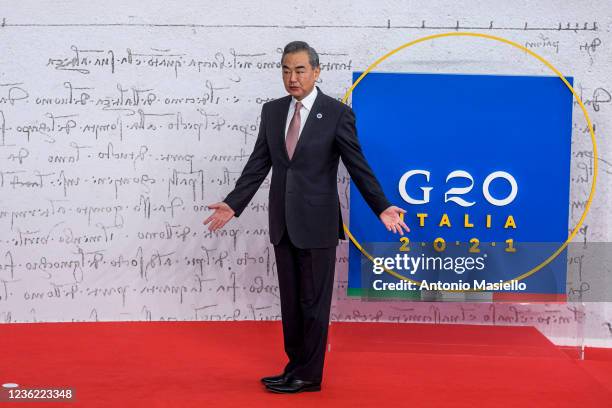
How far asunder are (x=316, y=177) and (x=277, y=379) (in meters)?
0.91

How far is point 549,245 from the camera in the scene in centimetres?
438

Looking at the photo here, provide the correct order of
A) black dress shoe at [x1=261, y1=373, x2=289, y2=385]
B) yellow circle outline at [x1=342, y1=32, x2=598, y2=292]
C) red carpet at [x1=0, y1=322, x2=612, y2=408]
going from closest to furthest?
red carpet at [x1=0, y1=322, x2=612, y2=408] < black dress shoe at [x1=261, y1=373, x2=289, y2=385] < yellow circle outline at [x1=342, y1=32, x2=598, y2=292]

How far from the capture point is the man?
11.4ft

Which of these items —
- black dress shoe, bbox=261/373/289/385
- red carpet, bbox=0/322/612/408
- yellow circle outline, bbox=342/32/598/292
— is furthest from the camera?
yellow circle outline, bbox=342/32/598/292

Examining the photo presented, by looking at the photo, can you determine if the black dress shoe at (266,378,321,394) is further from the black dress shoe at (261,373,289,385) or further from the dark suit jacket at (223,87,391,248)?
the dark suit jacket at (223,87,391,248)

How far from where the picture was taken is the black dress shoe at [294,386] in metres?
3.45

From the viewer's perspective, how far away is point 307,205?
137 inches

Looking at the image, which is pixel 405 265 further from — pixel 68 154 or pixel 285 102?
pixel 68 154

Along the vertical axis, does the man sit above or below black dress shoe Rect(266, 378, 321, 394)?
above

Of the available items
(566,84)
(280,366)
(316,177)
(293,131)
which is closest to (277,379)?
(280,366)

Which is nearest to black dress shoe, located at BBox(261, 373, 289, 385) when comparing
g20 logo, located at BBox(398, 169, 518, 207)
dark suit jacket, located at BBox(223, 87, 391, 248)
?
dark suit jacket, located at BBox(223, 87, 391, 248)

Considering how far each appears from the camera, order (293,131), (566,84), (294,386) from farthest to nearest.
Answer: (566,84)
(293,131)
(294,386)

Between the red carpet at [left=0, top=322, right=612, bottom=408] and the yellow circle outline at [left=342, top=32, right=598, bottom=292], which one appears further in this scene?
the yellow circle outline at [left=342, top=32, right=598, bottom=292]

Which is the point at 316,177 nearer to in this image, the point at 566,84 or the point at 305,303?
the point at 305,303
